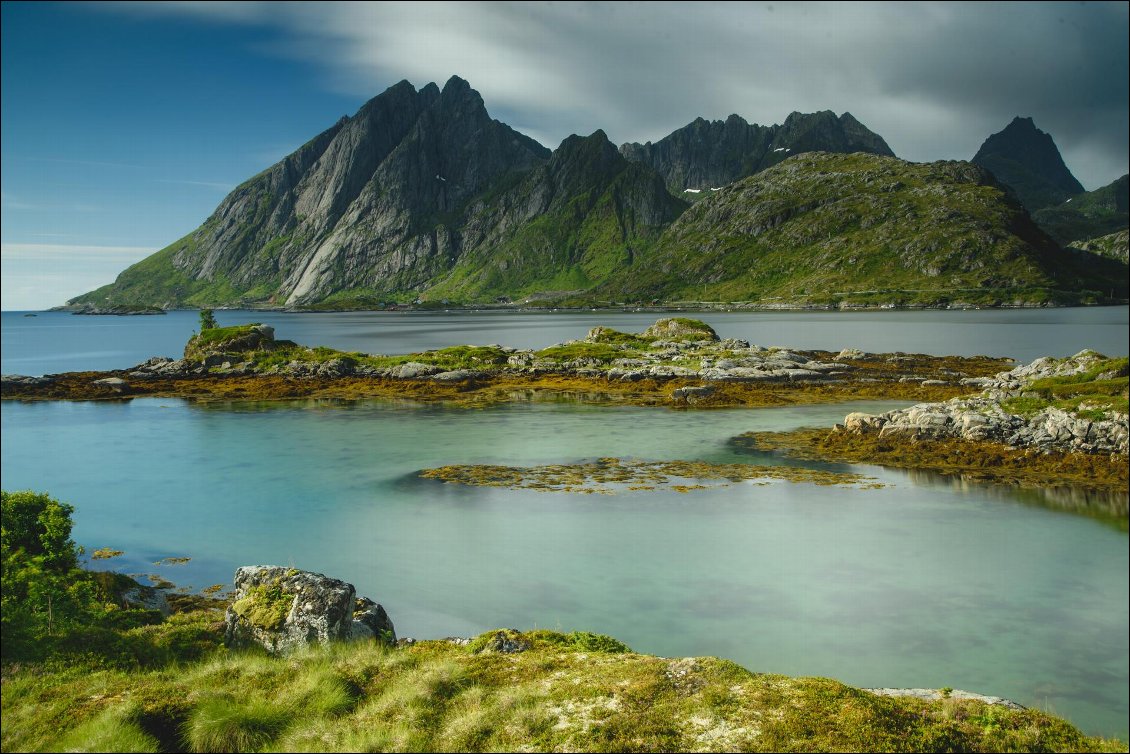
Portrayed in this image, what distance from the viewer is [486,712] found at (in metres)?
10.5

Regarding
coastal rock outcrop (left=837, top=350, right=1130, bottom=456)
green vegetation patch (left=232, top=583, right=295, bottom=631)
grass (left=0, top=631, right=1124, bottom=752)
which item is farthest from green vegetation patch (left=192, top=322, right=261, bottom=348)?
grass (left=0, top=631, right=1124, bottom=752)

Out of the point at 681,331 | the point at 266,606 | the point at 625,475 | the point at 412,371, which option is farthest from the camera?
the point at 681,331

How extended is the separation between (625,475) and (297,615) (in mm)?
24133

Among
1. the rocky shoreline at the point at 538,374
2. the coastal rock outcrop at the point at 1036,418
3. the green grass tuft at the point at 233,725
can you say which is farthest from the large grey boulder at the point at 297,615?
the rocky shoreline at the point at 538,374

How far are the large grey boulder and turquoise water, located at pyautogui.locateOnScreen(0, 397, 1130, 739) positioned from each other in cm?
464

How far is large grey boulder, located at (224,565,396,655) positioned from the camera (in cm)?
1407

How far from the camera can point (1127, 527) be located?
2619 cm

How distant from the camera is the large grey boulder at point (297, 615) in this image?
14070 millimetres

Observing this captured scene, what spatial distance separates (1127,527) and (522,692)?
92.7ft

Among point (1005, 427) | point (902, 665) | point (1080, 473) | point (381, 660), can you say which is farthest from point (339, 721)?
point (1005, 427)

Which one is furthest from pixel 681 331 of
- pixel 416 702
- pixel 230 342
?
pixel 416 702

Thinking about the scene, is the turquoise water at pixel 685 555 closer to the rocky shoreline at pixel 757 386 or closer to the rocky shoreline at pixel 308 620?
the rocky shoreline at pixel 308 620

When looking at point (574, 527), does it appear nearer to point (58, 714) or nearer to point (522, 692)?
point (522, 692)

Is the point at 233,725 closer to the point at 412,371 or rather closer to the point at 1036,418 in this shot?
the point at 1036,418
